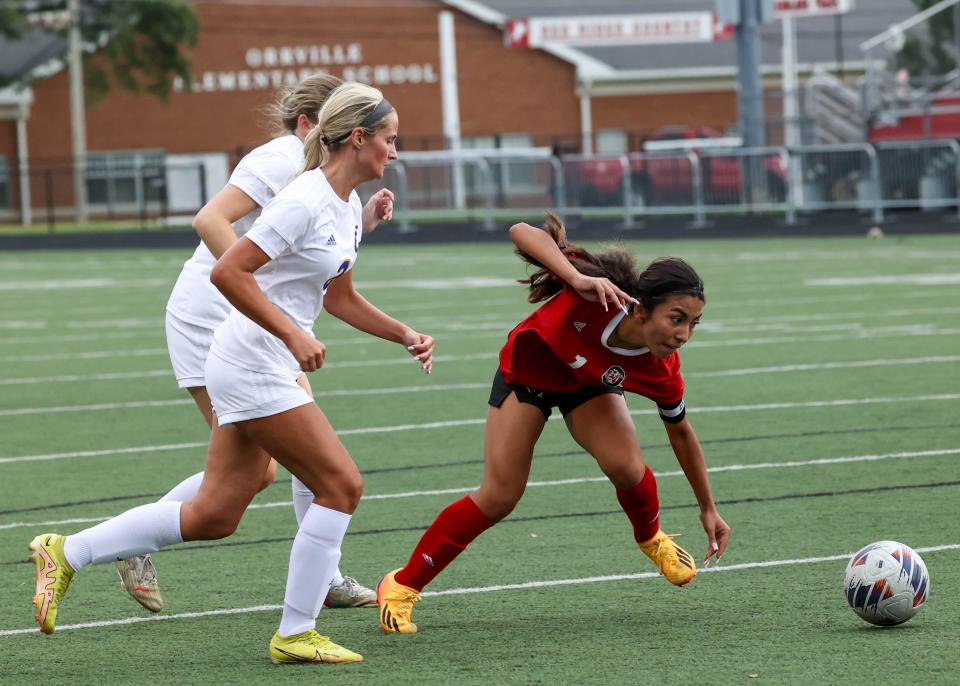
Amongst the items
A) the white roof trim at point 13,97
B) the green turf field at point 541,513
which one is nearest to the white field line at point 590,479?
the green turf field at point 541,513

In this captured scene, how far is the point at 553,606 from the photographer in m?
6.10

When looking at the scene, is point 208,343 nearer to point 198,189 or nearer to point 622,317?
point 622,317

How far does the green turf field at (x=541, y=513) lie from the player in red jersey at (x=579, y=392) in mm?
242

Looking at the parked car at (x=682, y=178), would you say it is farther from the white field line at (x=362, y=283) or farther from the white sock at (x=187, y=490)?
the white sock at (x=187, y=490)

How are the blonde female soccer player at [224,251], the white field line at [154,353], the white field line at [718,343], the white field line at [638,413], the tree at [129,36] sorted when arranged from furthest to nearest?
the tree at [129,36], the white field line at [718,343], the white field line at [154,353], the white field line at [638,413], the blonde female soccer player at [224,251]

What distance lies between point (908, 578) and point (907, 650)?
1.16 ft

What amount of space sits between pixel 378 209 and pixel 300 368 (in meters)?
1.17

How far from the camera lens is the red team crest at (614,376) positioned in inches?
225

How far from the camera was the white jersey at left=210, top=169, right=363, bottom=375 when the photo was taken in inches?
202

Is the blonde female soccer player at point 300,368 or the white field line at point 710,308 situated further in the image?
the white field line at point 710,308

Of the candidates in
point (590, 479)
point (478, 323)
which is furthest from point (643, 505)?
point (478, 323)

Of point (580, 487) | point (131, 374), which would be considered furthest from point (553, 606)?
point (131, 374)

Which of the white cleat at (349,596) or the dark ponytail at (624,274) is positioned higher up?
the dark ponytail at (624,274)

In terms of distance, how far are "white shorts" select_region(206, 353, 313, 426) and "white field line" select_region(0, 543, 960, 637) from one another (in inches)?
45.0
